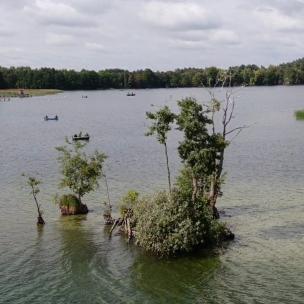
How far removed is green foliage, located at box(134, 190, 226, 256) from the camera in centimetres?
3366

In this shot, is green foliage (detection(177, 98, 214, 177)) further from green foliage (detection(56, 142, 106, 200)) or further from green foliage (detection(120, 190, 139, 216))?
green foliage (detection(56, 142, 106, 200))

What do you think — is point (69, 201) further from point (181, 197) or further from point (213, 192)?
point (181, 197)

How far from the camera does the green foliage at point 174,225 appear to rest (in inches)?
1325

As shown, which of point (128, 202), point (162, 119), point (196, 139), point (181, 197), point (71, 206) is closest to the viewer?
point (181, 197)

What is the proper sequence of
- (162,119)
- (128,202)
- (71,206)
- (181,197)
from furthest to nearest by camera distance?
1. (71,206)
2. (162,119)
3. (128,202)
4. (181,197)

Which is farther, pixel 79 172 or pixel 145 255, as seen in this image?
pixel 79 172

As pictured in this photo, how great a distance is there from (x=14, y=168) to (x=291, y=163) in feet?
116

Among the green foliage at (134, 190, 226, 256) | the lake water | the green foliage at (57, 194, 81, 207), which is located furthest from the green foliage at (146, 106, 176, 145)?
the green foliage at (57, 194, 81, 207)

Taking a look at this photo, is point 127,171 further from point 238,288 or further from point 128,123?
point 128,123

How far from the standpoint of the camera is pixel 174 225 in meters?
34.0

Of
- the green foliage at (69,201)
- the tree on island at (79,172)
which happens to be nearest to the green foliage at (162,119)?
the tree on island at (79,172)

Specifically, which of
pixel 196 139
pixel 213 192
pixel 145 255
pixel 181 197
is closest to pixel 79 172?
pixel 196 139

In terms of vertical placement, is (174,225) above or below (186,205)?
below

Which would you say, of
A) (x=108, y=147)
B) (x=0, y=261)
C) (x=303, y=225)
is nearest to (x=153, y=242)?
(x=0, y=261)
